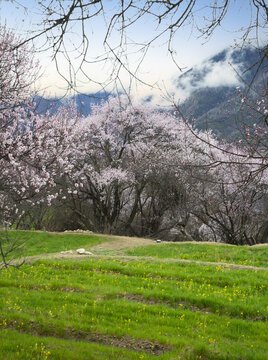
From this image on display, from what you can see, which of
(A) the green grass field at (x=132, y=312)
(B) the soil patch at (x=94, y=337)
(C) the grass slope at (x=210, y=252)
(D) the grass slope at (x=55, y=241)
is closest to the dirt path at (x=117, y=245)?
(D) the grass slope at (x=55, y=241)

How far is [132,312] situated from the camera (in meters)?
6.73

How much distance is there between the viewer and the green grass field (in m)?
5.20

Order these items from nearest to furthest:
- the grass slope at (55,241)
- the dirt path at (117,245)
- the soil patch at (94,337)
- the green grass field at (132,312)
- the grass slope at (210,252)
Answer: the green grass field at (132,312) < the soil patch at (94,337) < the grass slope at (210,252) < the dirt path at (117,245) < the grass slope at (55,241)

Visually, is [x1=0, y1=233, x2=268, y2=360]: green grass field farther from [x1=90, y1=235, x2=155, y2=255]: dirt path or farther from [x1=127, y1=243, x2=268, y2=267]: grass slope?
[x1=90, y1=235, x2=155, y2=255]: dirt path

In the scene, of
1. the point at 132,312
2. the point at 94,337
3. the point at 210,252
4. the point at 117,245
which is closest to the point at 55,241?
the point at 117,245

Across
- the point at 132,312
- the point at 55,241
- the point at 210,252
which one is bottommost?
the point at 132,312

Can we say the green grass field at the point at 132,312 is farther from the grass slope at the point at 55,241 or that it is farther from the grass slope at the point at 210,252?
the grass slope at the point at 55,241

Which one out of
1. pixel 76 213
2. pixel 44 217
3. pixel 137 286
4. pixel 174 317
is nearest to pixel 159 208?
pixel 76 213

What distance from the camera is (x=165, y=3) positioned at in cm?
357

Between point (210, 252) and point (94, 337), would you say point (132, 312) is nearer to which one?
point (94, 337)

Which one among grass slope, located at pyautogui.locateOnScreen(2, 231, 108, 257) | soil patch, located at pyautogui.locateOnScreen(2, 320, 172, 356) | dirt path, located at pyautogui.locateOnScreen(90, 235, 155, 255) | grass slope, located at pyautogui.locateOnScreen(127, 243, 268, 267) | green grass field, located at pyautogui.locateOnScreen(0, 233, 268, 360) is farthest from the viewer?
grass slope, located at pyautogui.locateOnScreen(2, 231, 108, 257)

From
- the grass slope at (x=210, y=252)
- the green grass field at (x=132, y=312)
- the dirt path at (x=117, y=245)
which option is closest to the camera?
the green grass field at (x=132, y=312)

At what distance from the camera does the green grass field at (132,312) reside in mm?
5199

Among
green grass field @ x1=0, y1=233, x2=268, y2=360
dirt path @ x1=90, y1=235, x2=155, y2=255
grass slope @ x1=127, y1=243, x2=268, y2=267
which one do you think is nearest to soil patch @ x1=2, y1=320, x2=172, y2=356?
green grass field @ x1=0, y1=233, x2=268, y2=360
